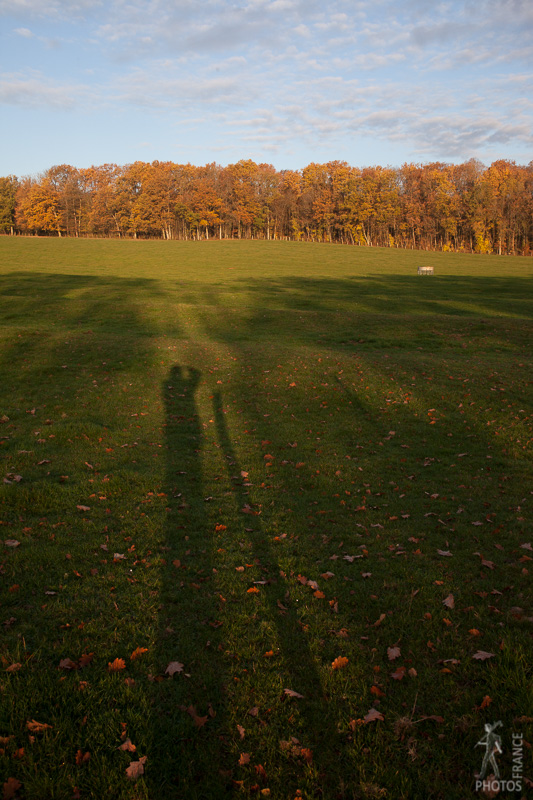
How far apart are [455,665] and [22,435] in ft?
35.5

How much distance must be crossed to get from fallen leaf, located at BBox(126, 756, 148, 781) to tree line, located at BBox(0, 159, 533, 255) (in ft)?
403

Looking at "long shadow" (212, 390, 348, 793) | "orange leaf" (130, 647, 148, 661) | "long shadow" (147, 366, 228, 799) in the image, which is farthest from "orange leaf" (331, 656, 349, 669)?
"orange leaf" (130, 647, 148, 661)

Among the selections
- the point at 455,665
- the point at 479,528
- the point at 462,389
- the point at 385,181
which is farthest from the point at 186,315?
the point at 385,181

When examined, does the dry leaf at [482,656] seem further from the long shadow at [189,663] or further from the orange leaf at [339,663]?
the long shadow at [189,663]

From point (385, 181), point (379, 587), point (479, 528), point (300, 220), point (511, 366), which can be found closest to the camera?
point (379, 587)

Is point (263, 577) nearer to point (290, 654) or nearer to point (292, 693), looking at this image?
point (290, 654)

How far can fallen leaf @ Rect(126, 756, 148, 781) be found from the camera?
381 cm

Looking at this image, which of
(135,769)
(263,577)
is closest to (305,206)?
(263,577)

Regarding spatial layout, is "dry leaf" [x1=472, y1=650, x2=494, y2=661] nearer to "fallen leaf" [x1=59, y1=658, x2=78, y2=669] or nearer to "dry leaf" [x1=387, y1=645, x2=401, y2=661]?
"dry leaf" [x1=387, y1=645, x2=401, y2=661]

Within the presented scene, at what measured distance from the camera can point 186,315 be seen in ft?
101

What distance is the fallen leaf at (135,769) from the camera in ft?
12.5

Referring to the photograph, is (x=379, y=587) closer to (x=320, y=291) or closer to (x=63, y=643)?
(x=63, y=643)

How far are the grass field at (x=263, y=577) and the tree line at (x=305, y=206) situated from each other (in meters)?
108

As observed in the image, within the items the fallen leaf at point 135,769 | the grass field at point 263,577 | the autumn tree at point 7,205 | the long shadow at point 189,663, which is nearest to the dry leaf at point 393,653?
the grass field at point 263,577
